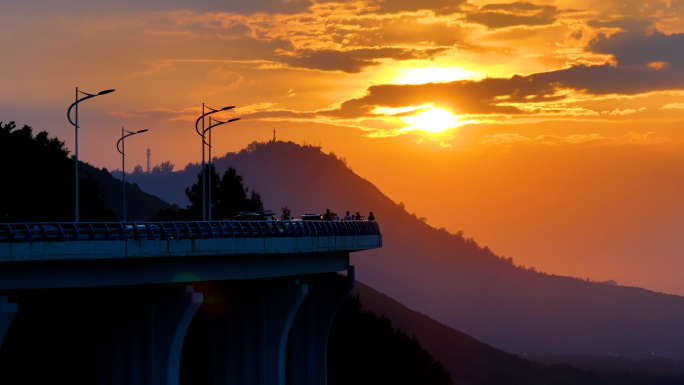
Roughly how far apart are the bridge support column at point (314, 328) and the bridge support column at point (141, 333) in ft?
86.4

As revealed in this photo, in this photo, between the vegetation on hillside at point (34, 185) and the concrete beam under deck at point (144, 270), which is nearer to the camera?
the concrete beam under deck at point (144, 270)

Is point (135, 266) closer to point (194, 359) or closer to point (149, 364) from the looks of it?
point (149, 364)

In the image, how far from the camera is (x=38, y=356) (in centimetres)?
9469

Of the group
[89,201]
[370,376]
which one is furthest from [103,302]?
[370,376]

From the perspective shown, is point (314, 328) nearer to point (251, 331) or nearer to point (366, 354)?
point (251, 331)

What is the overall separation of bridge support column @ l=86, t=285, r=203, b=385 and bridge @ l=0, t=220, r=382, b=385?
5 cm

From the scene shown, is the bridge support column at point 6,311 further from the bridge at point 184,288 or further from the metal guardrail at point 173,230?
the metal guardrail at point 173,230

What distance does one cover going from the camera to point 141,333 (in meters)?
59.9

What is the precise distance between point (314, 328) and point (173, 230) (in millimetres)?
A: 30871

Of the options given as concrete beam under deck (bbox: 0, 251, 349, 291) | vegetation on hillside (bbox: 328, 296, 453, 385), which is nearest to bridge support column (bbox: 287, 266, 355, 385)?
concrete beam under deck (bbox: 0, 251, 349, 291)

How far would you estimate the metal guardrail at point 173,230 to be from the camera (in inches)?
1993

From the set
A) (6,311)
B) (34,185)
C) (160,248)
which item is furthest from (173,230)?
(34,185)


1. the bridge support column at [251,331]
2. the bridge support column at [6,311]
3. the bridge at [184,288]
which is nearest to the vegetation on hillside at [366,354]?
the bridge at [184,288]

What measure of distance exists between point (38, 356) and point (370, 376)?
56369 mm
